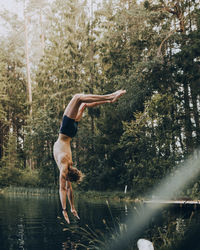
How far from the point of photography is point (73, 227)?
41.7 feet

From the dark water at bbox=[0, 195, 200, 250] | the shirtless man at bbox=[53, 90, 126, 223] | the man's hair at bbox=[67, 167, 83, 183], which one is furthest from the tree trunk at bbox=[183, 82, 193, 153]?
the shirtless man at bbox=[53, 90, 126, 223]

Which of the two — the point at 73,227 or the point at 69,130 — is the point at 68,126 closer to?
the point at 69,130

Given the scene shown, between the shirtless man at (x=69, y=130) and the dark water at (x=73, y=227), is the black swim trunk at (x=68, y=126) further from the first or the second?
the dark water at (x=73, y=227)

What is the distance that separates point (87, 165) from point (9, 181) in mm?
7637

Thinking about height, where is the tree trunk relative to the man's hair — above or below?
above

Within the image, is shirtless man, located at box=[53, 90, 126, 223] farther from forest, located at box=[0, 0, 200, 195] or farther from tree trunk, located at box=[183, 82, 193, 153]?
tree trunk, located at box=[183, 82, 193, 153]

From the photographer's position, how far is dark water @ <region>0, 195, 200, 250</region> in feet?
25.3

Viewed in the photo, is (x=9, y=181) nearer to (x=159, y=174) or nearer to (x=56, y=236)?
(x=159, y=174)

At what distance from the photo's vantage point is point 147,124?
68.0 feet

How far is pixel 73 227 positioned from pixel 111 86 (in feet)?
45.6

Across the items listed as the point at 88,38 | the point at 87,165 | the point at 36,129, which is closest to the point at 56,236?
the point at 87,165

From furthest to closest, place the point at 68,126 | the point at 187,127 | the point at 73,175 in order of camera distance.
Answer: the point at 187,127, the point at 73,175, the point at 68,126

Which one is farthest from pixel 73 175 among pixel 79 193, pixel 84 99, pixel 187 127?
pixel 79 193

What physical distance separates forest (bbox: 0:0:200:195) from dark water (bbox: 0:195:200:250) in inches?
160
